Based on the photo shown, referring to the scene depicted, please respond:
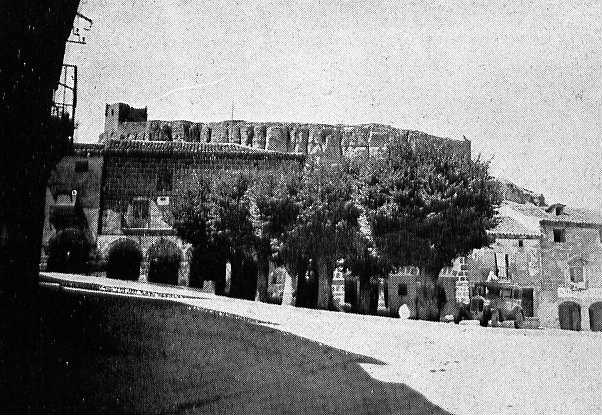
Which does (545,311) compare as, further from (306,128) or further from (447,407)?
(306,128)

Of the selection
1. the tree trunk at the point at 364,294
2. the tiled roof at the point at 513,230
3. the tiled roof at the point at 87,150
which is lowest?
the tree trunk at the point at 364,294

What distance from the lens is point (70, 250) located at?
124 feet

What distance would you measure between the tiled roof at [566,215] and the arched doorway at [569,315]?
580 cm

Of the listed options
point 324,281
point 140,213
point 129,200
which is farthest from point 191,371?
point 129,200

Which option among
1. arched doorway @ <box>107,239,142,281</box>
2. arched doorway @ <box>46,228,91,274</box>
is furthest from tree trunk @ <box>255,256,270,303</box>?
arched doorway @ <box>46,228,91,274</box>

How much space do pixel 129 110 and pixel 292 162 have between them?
34229 millimetres

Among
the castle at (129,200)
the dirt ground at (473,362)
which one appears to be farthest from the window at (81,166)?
the dirt ground at (473,362)

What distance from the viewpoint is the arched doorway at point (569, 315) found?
146 ft

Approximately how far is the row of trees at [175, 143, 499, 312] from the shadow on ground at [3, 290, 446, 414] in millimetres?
13091

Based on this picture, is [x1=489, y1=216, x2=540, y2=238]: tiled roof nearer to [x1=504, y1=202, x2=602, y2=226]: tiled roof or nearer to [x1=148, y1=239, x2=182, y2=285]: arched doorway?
[x1=504, y1=202, x2=602, y2=226]: tiled roof

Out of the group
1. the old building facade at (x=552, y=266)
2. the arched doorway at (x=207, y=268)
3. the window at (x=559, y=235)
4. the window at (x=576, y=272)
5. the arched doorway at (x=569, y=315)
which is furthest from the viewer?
the window at (x=559, y=235)

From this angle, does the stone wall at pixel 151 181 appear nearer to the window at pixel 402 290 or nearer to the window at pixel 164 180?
the window at pixel 164 180

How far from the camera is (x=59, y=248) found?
3738 centimetres

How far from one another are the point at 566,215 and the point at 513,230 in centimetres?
474
